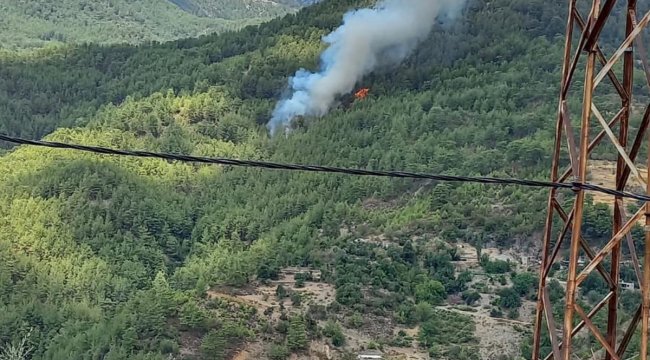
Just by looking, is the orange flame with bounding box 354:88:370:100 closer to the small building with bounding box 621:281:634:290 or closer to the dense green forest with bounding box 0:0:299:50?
the small building with bounding box 621:281:634:290

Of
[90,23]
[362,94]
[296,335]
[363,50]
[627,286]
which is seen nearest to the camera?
[296,335]

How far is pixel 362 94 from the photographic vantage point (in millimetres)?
54344

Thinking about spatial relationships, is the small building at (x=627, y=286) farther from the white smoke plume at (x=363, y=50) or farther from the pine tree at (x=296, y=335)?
the white smoke plume at (x=363, y=50)

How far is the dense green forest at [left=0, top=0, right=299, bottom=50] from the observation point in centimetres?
12044

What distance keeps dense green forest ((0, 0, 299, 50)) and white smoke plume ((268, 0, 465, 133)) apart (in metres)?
60.5

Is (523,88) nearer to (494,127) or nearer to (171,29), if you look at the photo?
(494,127)

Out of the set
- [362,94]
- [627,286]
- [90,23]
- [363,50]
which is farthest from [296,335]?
[90,23]

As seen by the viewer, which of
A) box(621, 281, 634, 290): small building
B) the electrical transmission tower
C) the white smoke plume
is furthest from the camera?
the white smoke plume

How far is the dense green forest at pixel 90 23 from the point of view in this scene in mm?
120438

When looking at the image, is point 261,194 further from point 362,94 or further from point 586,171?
point 586,171

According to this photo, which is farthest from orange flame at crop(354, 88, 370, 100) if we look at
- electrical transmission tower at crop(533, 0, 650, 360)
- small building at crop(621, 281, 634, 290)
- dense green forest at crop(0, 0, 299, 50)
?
dense green forest at crop(0, 0, 299, 50)

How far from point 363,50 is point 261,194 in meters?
12.6

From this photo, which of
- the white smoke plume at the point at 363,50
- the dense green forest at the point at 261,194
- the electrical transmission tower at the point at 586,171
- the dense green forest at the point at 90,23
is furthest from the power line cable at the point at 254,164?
the dense green forest at the point at 90,23

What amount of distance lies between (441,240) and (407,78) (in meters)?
20.8
